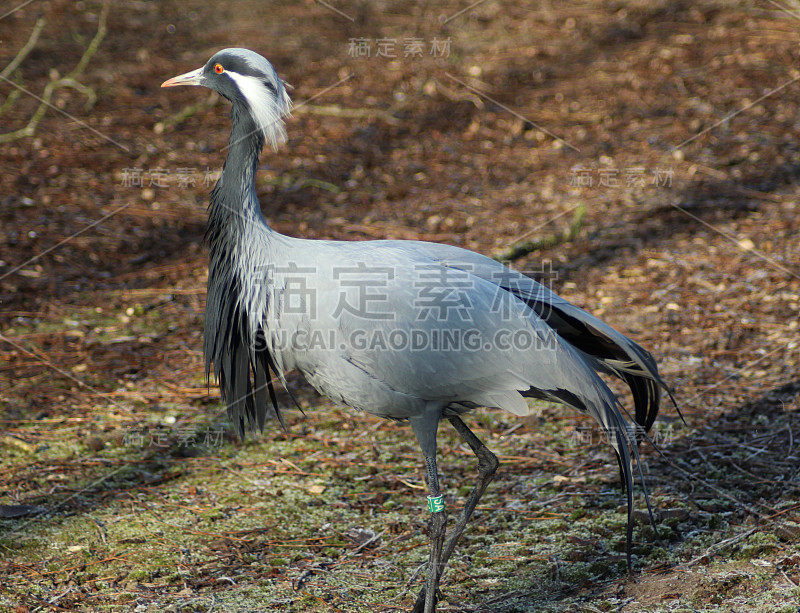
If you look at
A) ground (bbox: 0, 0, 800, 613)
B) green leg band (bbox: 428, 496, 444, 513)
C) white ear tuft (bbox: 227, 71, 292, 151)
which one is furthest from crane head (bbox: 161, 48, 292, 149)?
green leg band (bbox: 428, 496, 444, 513)

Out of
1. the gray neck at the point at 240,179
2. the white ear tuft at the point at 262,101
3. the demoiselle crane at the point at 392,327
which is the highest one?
the white ear tuft at the point at 262,101

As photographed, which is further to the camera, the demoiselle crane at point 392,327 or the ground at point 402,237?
the ground at point 402,237

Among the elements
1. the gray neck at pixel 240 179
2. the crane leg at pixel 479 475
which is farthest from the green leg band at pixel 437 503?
the gray neck at pixel 240 179

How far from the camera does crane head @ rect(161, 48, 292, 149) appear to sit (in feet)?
12.1

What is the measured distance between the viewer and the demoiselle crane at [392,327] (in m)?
3.44

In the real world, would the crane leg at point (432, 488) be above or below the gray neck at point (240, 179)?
below

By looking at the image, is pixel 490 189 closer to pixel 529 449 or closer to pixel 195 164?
pixel 195 164

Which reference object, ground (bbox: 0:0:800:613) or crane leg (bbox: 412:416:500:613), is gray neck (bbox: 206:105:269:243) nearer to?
crane leg (bbox: 412:416:500:613)

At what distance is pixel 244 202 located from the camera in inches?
147

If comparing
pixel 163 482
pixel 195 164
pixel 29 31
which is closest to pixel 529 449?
pixel 163 482

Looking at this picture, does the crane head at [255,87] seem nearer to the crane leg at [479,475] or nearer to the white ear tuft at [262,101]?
the white ear tuft at [262,101]

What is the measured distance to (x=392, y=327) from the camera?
3.42m

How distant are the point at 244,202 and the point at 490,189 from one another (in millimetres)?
4722

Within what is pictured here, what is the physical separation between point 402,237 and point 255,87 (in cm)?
344
